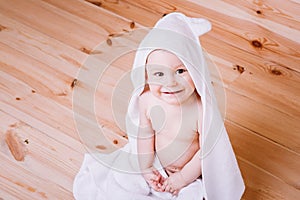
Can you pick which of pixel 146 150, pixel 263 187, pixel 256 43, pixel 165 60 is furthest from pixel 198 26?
pixel 256 43

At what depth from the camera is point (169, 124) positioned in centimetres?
128

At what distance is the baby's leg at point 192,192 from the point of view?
4.30ft

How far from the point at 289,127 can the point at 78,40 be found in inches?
27.7

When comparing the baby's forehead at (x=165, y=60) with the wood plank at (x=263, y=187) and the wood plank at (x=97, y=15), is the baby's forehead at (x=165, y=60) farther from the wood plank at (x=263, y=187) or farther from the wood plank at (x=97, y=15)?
the wood plank at (x=97, y=15)

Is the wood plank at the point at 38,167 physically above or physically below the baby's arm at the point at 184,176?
below

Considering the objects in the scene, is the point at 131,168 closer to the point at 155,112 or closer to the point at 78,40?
the point at 155,112

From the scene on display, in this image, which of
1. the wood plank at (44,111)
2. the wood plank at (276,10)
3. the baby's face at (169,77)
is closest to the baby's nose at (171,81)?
the baby's face at (169,77)

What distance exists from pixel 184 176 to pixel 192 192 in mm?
38

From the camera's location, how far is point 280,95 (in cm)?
176

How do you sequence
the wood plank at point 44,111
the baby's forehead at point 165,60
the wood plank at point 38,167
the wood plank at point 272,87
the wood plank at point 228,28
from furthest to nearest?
the wood plank at point 228,28, the wood plank at point 272,87, the wood plank at point 44,111, the wood plank at point 38,167, the baby's forehead at point 165,60

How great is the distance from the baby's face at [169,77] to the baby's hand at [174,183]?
0.58 ft

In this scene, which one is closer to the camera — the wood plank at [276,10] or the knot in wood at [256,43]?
the knot in wood at [256,43]

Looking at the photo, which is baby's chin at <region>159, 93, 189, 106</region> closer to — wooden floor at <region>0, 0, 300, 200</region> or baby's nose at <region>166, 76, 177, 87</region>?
baby's nose at <region>166, 76, 177, 87</region>

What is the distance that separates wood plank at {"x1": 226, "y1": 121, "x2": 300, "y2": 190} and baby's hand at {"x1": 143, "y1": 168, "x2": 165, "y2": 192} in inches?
12.3
